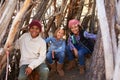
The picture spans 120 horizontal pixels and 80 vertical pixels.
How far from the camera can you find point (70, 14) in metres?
5.13

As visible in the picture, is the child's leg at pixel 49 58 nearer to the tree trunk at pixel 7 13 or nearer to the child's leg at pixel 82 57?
the child's leg at pixel 82 57

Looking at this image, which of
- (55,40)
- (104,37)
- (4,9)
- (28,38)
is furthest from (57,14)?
(104,37)

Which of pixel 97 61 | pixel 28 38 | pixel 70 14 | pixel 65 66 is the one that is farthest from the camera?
pixel 70 14

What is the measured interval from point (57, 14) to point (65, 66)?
692mm

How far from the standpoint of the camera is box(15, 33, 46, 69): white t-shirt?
367 centimetres

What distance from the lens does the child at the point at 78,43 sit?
412 centimetres

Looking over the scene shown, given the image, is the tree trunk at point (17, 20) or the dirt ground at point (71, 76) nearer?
the tree trunk at point (17, 20)

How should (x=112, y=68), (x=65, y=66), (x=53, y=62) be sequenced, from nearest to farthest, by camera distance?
(x=112, y=68), (x=53, y=62), (x=65, y=66)

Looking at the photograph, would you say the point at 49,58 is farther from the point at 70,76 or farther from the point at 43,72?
the point at 43,72

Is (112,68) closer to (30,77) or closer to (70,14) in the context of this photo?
(30,77)

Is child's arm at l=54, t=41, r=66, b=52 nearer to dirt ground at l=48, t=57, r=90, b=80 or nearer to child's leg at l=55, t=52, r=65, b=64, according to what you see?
child's leg at l=55, t=52, r=65, b=64

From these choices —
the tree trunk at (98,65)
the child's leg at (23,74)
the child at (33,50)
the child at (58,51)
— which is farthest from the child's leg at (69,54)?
the tree trunk at (98,65)

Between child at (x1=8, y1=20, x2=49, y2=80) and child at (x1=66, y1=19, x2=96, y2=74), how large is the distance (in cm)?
56

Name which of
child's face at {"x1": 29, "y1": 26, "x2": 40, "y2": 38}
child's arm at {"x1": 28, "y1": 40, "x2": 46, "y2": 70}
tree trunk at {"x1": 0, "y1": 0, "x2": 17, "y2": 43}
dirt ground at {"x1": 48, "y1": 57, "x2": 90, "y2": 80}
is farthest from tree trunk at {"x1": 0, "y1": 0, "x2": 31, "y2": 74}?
dirt ground at {"x1": 48, "y1": 57, "x2": 90, "y2": 80}
